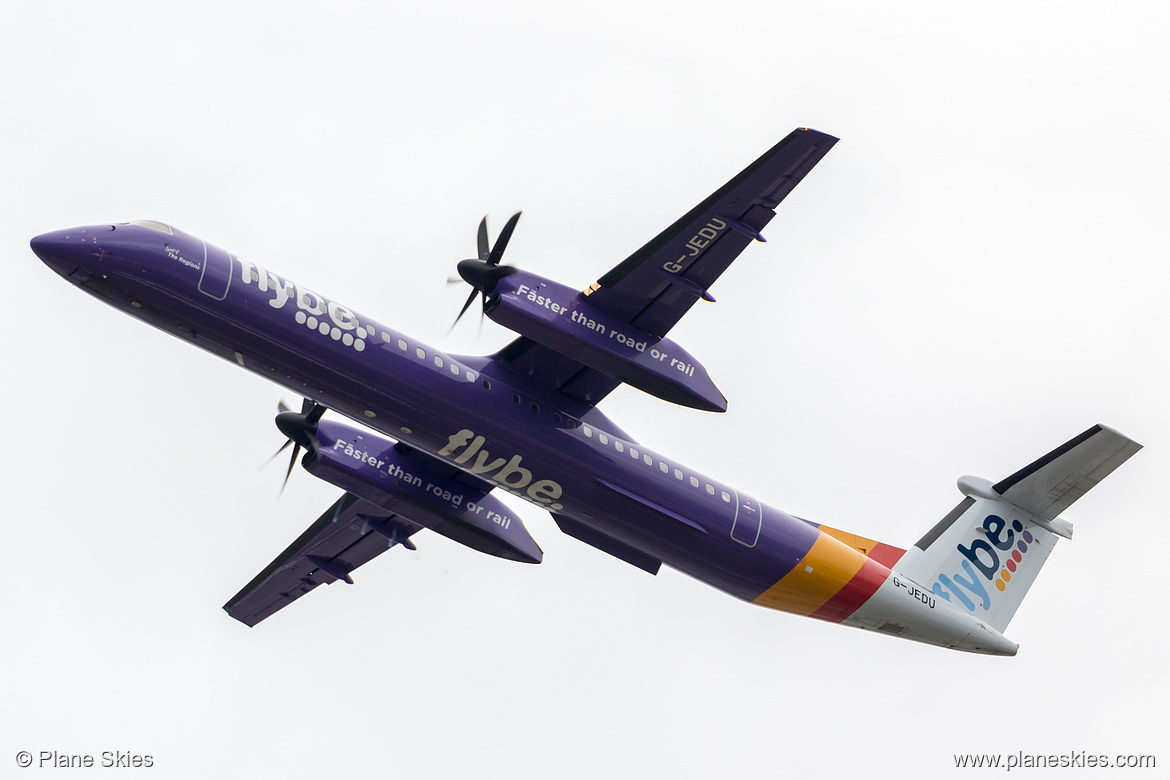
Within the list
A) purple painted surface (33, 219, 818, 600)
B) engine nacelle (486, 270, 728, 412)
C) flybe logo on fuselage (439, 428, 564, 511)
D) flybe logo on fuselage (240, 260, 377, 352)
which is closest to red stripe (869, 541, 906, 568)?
purple painted surface (33, 219, 818, 600)

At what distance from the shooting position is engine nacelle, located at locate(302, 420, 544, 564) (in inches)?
913

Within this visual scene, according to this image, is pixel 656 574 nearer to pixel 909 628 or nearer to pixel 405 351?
pixel 909 628

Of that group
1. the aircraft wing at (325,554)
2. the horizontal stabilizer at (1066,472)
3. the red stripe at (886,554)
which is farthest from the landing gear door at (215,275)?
the horizontal stabilizer at (1066,472)

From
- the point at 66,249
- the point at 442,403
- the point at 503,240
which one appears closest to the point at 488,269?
the point at 503,240

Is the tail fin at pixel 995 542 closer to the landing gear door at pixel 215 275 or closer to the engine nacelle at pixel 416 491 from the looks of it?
the engine nacelle at pixel 416 491

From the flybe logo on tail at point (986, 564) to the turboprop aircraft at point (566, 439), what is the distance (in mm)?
44

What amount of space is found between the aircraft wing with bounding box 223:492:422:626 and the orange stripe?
7.73 m

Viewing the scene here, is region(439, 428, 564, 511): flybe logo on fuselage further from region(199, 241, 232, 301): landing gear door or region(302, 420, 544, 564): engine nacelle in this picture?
region(199, 241, 232, 301): landing gear door

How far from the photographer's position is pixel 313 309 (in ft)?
64.3

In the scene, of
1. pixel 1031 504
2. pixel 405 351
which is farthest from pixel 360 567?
pixel 1031 504

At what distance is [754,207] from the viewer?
64.4 feet

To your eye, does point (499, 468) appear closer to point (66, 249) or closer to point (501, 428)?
point (501, 428)

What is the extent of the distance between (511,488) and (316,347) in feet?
15.1

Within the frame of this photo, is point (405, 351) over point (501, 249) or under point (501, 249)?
under
